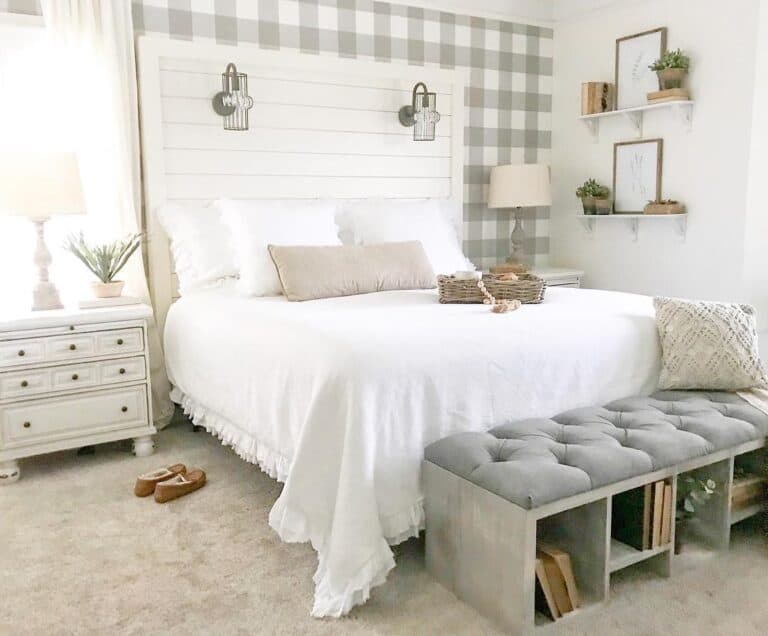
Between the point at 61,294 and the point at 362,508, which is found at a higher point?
the point at 61,294

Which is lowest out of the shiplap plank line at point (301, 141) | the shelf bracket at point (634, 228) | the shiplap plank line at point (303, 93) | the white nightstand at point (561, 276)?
the white nightstand at point (561, 276)

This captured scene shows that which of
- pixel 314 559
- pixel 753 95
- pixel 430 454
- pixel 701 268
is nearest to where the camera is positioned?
pixel 430 454

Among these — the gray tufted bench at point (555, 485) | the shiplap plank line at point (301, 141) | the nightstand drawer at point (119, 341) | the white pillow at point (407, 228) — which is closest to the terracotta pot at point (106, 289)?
the nightstand drawer at point (119, 341)

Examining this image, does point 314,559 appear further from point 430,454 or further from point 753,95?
point 753,95

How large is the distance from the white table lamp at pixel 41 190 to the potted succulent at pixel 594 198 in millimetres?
2928

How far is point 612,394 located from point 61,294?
256 cm

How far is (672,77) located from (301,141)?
6.67 feet

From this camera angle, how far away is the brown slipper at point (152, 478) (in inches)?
109

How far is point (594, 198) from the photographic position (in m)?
4.50

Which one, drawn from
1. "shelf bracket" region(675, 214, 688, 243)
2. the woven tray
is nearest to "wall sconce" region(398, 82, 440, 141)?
"shelf bracket" region(675, 214, 688, 243)

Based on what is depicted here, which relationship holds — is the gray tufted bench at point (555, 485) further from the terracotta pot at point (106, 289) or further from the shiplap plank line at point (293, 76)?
the shiplap plank line at point (293, 76)

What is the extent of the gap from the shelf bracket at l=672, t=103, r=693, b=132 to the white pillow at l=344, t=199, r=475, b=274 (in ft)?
4.67

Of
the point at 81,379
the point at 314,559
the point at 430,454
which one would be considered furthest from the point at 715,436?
the point at 81,379

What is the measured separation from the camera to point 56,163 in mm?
3035
